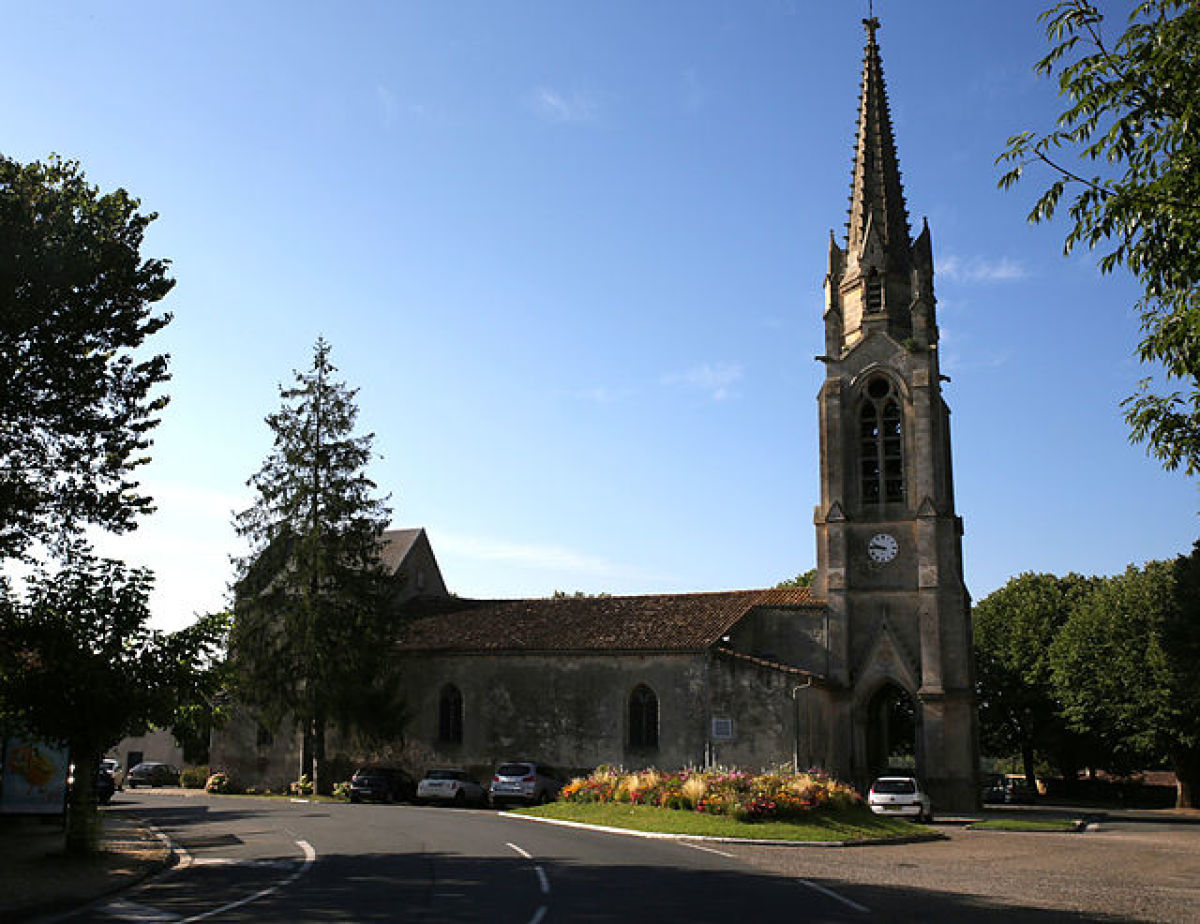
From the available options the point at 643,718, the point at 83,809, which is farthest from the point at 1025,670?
the point at 83,809

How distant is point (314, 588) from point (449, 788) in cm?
998

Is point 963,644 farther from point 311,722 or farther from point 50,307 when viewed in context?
point 50,307

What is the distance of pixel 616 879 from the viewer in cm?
1442

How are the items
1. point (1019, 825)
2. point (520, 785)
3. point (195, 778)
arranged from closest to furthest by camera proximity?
point (1019, 825), point (520, 785), point (195, 778)

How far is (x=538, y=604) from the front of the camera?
43688mm

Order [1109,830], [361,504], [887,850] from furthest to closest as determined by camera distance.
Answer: [361,504]
[1109,830]
[887,850]

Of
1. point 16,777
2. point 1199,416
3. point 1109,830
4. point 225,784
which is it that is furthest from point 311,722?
point 1199,416

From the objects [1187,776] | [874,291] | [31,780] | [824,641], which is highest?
[874,291]

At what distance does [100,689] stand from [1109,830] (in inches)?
1139

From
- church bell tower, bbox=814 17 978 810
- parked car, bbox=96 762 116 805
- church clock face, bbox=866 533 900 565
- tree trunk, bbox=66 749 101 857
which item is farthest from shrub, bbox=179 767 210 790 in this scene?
church clock face, bbox=866 533 900 565

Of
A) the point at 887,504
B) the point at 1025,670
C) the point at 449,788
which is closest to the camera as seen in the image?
the point at 449,788

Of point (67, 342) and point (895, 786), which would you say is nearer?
point (67, 342)

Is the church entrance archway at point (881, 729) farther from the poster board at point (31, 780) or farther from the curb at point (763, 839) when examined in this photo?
the poster board at point (31, 780)

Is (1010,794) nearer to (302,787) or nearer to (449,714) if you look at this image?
(449,714)
